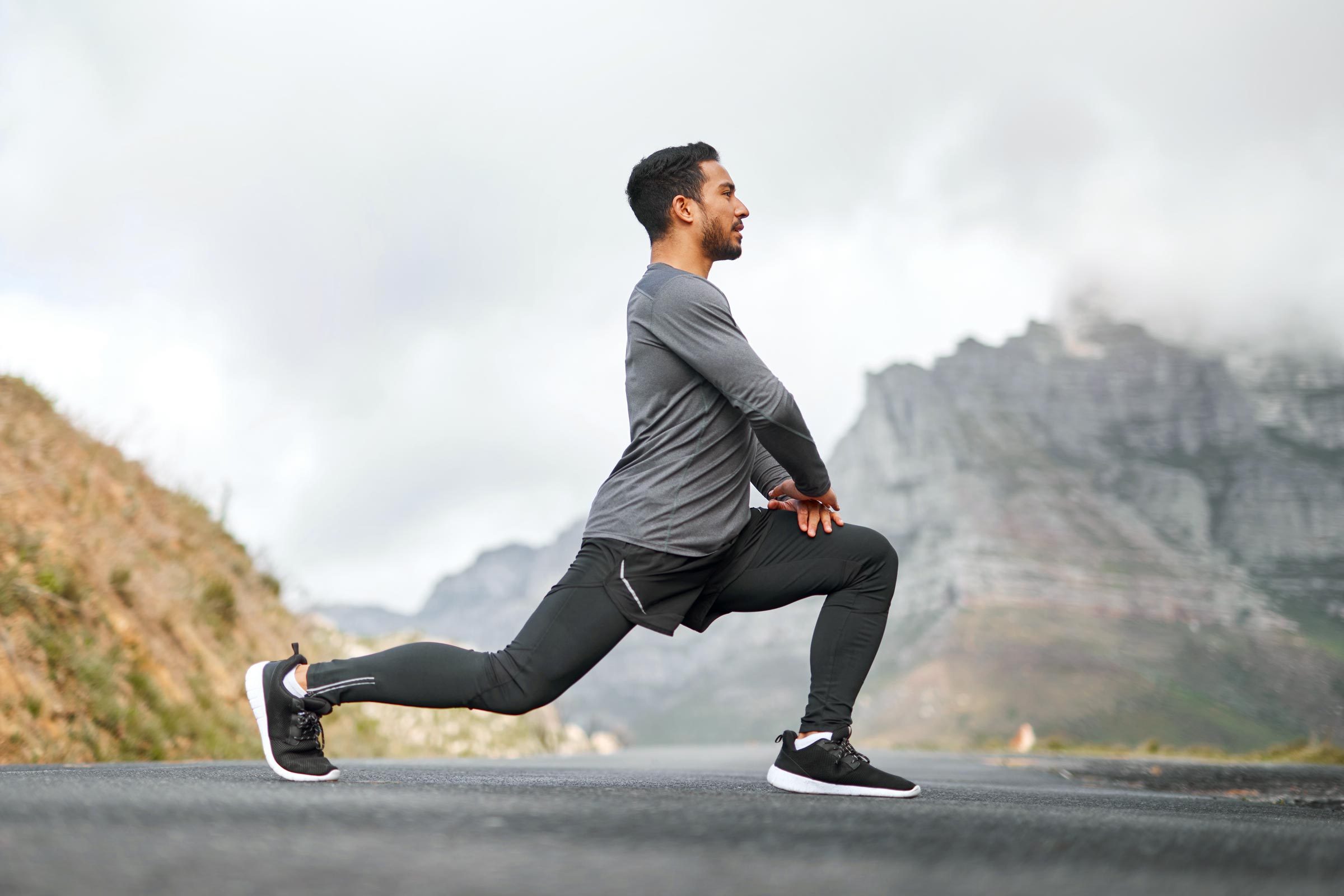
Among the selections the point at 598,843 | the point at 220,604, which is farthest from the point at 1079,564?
the point at 598,843

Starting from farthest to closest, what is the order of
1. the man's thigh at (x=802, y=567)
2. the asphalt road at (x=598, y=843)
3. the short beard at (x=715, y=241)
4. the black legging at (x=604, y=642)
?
the short beard at (x=715, y=241)
the man's thigh at (x=802, y=567)
the black legging at (x=604, y=642)
the asphalt road at (x=598, y=843)

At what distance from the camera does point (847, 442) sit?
194500 millimetres

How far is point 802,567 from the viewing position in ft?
12.4

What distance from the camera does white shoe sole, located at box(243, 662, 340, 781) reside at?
11.5 ft

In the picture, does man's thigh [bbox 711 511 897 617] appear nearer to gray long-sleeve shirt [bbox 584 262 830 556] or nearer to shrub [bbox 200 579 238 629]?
gray long-sleeve shirt [bbox 584 262 830 556]

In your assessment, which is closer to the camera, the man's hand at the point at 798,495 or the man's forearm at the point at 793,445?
the man's forearm at the point at 793,445

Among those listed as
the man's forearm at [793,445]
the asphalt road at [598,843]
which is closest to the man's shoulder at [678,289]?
the man's forearm at [793,445]

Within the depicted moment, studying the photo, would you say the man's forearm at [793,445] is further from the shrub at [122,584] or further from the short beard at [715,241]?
the shrub at [122,584]

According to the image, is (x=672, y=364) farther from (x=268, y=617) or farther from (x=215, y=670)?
(x=268, y=617)

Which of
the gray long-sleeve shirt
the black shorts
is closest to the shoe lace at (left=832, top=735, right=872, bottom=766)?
the black shorts

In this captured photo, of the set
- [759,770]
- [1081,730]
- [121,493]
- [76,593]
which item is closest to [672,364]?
[759,770]

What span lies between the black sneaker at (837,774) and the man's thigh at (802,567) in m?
0.45

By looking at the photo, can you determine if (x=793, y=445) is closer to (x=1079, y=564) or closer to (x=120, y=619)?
(x=120, y=619)

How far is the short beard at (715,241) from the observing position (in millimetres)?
3889
